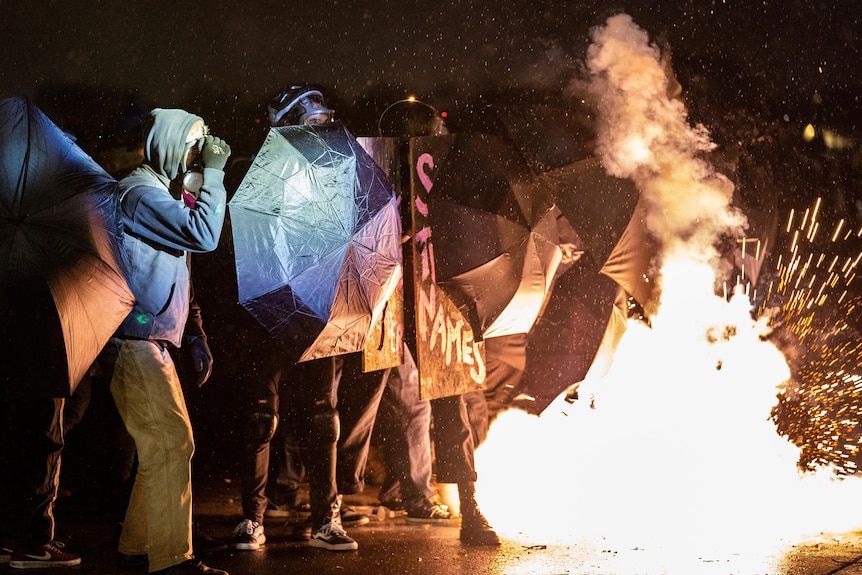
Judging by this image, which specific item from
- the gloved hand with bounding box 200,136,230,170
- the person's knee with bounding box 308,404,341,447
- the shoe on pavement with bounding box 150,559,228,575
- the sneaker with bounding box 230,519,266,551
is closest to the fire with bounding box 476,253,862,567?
the person's knee with bounding box 308,404,341,447

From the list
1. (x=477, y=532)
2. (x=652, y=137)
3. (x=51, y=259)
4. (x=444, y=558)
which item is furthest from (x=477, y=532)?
(x=652, y=137)

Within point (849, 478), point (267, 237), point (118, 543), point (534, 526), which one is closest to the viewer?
point (118, 543)

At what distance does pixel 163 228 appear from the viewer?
4477mm

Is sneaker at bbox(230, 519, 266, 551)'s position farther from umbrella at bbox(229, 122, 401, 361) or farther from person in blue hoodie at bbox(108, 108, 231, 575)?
umbrella at bbox(229, 122, 401, 361)

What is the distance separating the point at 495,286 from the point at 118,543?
2658 mm

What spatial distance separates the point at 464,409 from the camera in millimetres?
6309

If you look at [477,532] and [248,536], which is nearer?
Result: [248,536]

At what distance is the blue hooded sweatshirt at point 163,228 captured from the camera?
4.48 metres

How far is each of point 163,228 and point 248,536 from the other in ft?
6.29

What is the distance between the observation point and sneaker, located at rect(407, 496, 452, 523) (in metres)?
6.43

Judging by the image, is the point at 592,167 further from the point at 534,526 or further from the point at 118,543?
the point at 118,543

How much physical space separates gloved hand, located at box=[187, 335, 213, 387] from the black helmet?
161 cm

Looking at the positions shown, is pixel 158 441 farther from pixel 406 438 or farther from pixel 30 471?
pixel 406 438

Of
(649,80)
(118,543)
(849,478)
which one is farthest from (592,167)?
(118,543)
